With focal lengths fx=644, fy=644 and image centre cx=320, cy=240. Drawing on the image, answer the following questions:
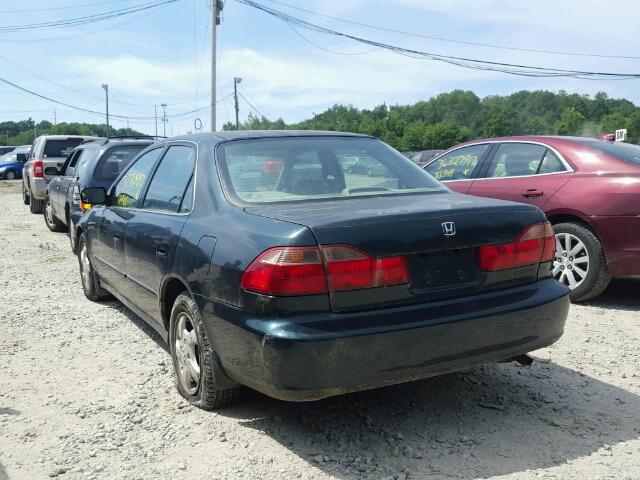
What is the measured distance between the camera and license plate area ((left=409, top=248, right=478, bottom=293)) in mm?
3037

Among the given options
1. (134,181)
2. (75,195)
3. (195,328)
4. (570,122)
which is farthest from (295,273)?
(570,122)

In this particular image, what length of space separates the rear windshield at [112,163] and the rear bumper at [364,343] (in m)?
6.60

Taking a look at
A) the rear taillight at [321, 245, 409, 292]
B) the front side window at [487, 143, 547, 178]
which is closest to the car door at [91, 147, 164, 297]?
the rear taillight at [321, 245, 409, 292]

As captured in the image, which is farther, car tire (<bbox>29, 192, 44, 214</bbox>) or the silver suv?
car tire (<bbox>29, 192, 44, 214</bbox>)

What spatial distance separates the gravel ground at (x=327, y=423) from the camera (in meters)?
3.00

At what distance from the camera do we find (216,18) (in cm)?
2994

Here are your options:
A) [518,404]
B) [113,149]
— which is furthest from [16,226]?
[518,404]

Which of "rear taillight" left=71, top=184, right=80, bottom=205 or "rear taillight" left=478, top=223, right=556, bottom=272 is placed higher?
"rear taillight" left=478, top=223, right=556, bottom=272

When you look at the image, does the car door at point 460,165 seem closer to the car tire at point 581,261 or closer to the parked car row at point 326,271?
the car tire at point 581,261

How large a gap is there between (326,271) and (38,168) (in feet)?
44.6

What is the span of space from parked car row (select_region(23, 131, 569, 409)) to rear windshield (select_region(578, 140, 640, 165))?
2.82 m

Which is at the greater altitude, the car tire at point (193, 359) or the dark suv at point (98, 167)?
the dark suv at point (98, 167)

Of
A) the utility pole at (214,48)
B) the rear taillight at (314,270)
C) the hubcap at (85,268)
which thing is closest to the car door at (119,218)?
the hubcap at (85,268)

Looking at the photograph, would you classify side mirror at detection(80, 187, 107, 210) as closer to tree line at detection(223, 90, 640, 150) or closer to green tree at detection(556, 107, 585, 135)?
tree line at detection(223, 90, 640, 150)
